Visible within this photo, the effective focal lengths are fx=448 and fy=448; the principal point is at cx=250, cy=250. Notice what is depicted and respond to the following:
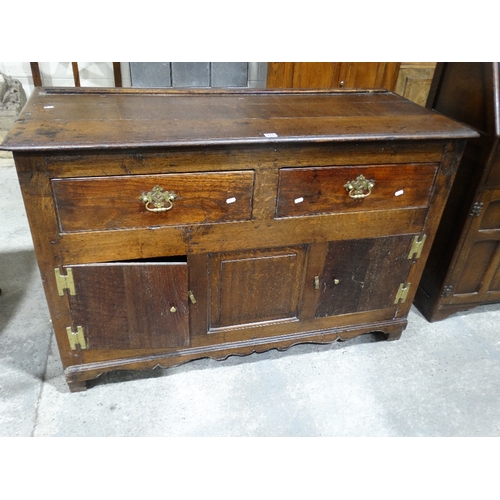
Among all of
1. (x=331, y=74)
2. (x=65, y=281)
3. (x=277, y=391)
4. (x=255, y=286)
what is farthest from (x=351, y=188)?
(x=331, y=74)

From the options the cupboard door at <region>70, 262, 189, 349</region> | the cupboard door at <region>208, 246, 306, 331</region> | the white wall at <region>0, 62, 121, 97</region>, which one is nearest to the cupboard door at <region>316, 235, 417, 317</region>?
the cupboard door at <region>208, 246, 306, 331</region>

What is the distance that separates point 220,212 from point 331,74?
2.25 metres

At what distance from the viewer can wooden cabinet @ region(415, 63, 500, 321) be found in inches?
70.4

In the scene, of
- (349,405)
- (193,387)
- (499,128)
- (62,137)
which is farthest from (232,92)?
(349,405)

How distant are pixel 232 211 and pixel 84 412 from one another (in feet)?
3.10

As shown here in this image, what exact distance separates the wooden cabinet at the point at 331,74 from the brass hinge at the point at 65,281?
2313mm

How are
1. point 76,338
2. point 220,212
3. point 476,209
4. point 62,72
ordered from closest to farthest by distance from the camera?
point 220,212
point 76,338
point 476,209
point 62,72

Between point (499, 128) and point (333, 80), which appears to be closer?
point (499, 128)

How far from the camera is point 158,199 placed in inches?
55.8

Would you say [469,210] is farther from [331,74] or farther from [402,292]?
[331,74]

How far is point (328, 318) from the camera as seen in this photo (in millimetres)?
1919

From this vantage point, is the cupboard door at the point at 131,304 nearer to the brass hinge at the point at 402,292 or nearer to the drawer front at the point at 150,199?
the drawer front at the point at 150,199

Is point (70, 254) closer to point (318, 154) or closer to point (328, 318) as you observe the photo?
point (318, 154)

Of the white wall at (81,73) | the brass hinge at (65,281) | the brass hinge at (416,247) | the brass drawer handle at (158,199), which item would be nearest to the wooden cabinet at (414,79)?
the white wall at (81,73)
